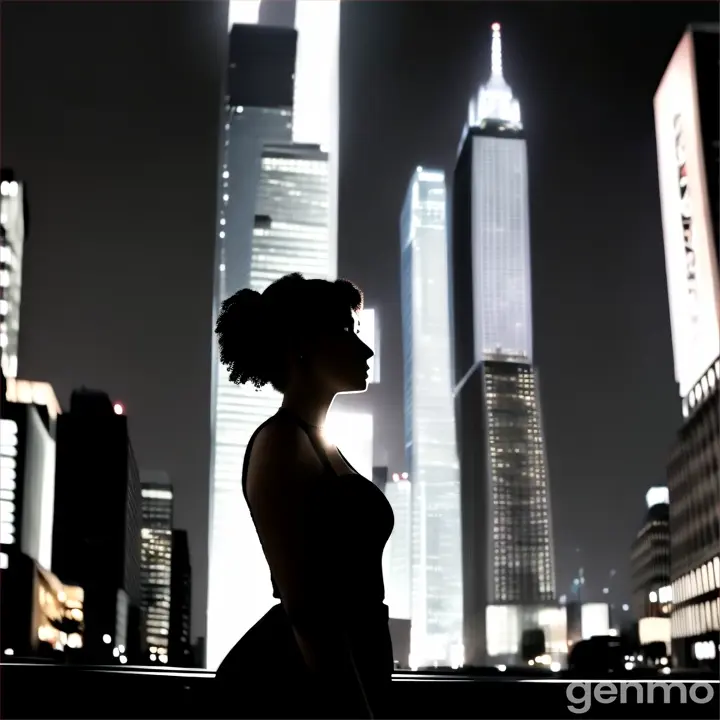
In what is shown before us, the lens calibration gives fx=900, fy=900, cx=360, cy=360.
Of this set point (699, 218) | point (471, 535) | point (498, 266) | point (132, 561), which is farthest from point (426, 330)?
point (132, 561)

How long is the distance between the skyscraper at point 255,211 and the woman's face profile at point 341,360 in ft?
53.2

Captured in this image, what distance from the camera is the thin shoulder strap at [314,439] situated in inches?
52.7

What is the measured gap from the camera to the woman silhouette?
4.05ft

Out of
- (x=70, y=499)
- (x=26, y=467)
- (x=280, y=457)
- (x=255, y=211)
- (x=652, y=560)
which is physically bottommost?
(x=280, y=457)

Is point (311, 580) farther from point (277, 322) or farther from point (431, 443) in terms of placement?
point (431, 443)

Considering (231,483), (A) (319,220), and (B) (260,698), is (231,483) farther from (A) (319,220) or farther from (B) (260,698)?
(B) (260,698)

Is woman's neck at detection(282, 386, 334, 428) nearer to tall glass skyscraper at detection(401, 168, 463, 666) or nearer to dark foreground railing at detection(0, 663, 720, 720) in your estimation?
dark foreground railing at detection(0, 663, 720, 720)

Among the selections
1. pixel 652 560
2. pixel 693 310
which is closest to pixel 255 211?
pixel 693 310

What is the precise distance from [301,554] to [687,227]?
111ft

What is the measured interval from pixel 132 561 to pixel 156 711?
4977cm

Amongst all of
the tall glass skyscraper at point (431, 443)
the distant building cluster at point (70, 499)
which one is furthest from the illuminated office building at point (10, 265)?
the tall glass skyscraper at point (431, 443)

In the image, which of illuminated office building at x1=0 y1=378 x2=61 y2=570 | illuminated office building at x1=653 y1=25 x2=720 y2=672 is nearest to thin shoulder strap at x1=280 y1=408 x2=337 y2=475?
illuminated office building at x1=653 y1=25 x2=720 y2=672

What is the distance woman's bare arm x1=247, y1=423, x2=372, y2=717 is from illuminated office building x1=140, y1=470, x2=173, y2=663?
46.3 meters

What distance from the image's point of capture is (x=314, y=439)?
137 centimetres
